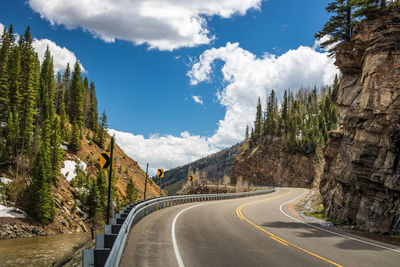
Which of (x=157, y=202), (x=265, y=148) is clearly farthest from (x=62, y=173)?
(x=265, y=148)

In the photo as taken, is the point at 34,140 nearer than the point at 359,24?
No

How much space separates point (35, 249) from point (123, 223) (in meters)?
25.5

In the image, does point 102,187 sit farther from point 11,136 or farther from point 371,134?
point 371,134

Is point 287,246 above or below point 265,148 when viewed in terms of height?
below

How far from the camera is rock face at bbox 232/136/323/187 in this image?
97.9 metres

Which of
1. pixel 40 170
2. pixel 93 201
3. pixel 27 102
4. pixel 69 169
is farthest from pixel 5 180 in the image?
pixel 27 102

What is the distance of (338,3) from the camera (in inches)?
992

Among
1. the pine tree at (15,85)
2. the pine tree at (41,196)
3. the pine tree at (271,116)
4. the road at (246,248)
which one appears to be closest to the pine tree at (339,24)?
the road at (246,248)

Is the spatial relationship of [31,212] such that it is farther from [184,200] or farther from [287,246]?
[287,246]

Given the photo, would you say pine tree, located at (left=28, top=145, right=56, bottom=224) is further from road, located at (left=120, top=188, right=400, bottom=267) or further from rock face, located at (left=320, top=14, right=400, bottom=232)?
rock face, located at (left=320, top=14, right=400, bottom=232)

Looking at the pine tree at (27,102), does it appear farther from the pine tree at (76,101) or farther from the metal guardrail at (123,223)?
the metal guardrail at (123,223)

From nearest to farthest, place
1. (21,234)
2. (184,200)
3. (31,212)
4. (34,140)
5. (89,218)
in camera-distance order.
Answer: (184,200)
(21,234)
(31,212)
(89,218)
(34,140)

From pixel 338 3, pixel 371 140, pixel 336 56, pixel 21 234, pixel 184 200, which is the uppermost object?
pixel 338 3

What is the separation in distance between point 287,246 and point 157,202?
51.9 feet
